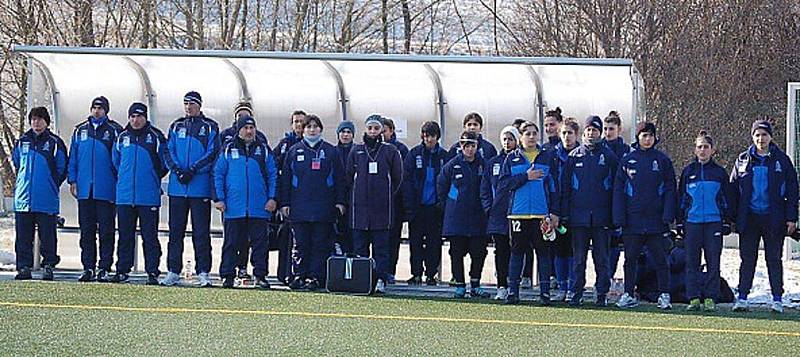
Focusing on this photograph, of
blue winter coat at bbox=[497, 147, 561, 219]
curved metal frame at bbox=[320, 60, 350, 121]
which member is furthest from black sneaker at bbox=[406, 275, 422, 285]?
curved metal frame at bbox=[320, 60, 350, 121]

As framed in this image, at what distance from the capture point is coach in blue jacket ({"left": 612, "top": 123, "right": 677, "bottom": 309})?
37.4 feet

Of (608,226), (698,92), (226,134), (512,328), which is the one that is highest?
(698,92)

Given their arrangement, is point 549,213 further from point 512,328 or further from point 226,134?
point 226,134

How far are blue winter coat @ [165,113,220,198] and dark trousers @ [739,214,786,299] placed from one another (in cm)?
497

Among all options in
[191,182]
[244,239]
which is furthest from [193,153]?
[244,239]

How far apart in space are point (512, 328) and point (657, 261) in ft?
7.50

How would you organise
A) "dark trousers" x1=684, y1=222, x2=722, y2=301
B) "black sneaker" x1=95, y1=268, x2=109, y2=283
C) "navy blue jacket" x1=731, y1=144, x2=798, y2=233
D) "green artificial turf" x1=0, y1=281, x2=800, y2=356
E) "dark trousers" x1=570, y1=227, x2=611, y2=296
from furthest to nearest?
"black sneaker" x1=95, y1=268, x2=109, y2=283 → "dark trousers" x1=570, y1=227, x2=611, y2=296 → "dark trousers" x1=684, y1=222, x2=722, y2=301 → "navy blue jacket" x1=731, y1=144, x2=798, y2=233 → "green artificial turf" x1=0, y1=281, x2=800, y2=356

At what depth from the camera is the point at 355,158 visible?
12.4 m

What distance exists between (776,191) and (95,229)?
21.1ft

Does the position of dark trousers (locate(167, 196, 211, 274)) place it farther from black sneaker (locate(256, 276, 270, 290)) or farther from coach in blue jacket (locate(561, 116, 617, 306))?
coach in blue jacket (locate(561, 116, 617, 306))

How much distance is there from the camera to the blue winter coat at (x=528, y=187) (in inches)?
453

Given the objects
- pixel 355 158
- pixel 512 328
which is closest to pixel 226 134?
pixel 355 158

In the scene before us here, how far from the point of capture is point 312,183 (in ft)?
40.3

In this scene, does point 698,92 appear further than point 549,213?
Yes
